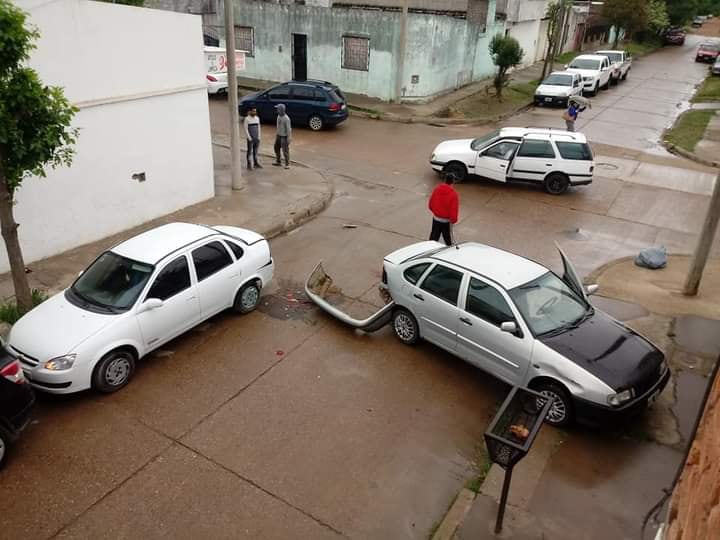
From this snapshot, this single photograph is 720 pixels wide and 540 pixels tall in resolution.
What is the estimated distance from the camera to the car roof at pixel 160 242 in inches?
312

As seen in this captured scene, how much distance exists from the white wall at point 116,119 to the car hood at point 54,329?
325 centimetres

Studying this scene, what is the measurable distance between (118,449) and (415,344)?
4114mm

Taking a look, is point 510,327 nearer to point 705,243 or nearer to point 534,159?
point 705,243

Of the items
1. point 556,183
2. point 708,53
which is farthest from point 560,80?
point 708,53

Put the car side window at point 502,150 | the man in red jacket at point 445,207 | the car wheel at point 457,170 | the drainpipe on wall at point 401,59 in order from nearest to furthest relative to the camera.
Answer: the man in red jacket at point 445,207 < the car side window at point 502,150 < the car wheel at point 457,170 < the drainpipe on wall at point 401,59

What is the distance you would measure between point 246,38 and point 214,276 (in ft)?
71.6

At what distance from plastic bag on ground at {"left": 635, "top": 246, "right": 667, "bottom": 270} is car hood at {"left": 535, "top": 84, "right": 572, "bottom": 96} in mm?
17048

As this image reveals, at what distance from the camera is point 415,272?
827 cm

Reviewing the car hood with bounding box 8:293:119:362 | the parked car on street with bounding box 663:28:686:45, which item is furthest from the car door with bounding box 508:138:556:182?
the parked car on street with bounding box 663:28:686:45

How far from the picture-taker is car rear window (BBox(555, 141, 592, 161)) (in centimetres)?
1492

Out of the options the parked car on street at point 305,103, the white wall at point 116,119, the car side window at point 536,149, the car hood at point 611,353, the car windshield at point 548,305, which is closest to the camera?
the car hood at point 611,353

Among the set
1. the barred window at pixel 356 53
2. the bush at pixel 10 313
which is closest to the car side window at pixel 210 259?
the bush at pixel 10 313

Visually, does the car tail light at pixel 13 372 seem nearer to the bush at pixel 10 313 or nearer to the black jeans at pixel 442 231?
the bush at pixel 10 313

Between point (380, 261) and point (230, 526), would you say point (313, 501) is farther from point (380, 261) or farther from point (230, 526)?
point (380, 261)
